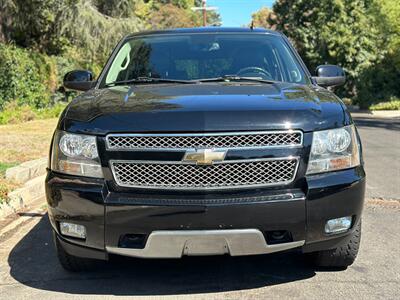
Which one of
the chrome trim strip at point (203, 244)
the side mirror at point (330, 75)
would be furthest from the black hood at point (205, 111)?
the side mirror at point (330, 75)

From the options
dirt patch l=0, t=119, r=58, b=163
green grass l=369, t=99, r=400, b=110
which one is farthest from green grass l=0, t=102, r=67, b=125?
green grass l=369, t=99, r=400, b=110

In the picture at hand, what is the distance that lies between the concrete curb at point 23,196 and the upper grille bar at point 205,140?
9.85 ft

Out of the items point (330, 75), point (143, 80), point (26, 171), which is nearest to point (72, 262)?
point (143, 80)

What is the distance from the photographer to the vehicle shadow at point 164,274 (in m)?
3.86

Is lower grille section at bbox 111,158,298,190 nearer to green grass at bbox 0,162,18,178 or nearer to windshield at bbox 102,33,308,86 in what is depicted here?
windshield at bbox 102,33,308,86

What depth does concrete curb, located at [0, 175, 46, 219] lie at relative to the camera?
601 centimetres

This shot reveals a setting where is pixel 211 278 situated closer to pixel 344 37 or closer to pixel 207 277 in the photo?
pixel 207 277

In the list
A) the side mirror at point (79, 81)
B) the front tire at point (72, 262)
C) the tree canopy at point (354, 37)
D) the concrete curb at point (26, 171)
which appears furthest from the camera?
the tree canopy at point (354, 37)

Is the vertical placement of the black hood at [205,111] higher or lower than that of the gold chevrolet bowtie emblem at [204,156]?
higher

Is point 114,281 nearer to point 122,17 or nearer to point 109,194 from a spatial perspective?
point 109,194

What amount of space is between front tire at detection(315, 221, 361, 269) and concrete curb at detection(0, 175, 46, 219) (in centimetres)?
349

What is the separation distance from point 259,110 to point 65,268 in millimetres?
1917

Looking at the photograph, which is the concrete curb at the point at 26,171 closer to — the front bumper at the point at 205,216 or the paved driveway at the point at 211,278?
the paved driveway at the point at 211,278

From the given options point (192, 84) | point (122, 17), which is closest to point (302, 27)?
point (122, 17)
